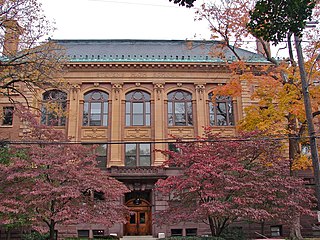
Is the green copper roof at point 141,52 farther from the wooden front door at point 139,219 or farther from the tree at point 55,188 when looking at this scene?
the tree at point 55,188

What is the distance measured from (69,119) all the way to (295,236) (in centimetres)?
2043

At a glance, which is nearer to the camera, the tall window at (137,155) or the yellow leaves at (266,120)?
the yellow leaves at (266,120)

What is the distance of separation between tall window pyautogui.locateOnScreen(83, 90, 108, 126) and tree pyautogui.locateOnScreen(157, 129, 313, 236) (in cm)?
1273

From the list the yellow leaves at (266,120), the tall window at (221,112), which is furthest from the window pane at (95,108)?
the yellow leaves at (266,120)

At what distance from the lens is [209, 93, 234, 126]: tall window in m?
33.0

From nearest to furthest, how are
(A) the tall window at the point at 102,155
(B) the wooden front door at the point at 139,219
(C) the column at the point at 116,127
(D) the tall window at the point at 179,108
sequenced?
(B) the wooden front door at the point at 139,219, (C) the column at the point at 116,127, (A) the tall window at the point at 102,155, (D) the tall window at the point at 179,108

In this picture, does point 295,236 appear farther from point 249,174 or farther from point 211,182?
point 211,182

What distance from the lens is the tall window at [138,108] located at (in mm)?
32594

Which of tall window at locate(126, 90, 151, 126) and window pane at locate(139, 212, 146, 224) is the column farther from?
window pane at locate(139, 212, 146, 224)

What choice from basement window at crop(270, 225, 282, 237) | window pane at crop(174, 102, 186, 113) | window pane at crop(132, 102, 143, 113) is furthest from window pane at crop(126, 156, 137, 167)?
basement window at crop(270, 225, 282, 237)

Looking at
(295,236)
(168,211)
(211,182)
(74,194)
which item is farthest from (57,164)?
(295,236)

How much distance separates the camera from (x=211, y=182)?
19.1 meters

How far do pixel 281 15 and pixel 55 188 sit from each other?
502 inches

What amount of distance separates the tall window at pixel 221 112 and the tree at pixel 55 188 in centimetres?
1531
